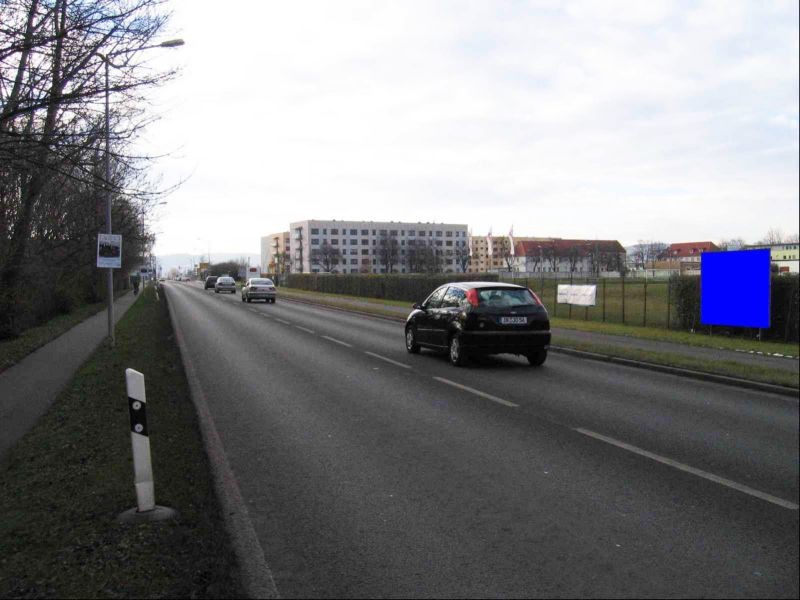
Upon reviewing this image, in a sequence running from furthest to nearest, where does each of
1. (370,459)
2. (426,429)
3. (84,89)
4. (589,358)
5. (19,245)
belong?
(19,245)
(589,358)
(84,89)
(426,429)
(370,459)

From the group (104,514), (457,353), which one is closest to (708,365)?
(457,353)

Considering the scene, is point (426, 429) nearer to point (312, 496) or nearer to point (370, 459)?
point (370, 459)

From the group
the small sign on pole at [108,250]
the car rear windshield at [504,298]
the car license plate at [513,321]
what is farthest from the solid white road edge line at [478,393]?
the small sign on pole at [108,250]

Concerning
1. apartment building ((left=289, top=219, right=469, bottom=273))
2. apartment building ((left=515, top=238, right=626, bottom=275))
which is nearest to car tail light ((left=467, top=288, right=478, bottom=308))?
apartment building ((left=515, top=238, right=626, bottom=275))

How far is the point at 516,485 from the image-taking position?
16.4ft

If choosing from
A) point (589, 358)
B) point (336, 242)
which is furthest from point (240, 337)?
point (336, 242)

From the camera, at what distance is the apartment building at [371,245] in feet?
477

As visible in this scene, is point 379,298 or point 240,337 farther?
point 379,298

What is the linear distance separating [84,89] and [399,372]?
636 cm

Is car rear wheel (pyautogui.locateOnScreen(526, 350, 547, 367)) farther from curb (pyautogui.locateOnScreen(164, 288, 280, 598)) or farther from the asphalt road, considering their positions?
curb (pyautogui.locateOnScreen(164, 288, 280, 598))

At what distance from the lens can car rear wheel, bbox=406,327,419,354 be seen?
14133mm

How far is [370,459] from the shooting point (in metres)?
5.82

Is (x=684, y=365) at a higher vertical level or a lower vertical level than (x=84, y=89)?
lower

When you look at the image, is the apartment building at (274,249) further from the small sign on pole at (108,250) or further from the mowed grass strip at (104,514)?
the mowed grass strip at (104,514)
